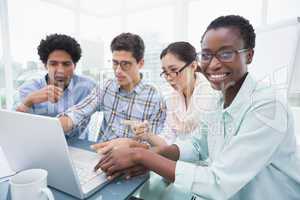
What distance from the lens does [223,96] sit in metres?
0.98

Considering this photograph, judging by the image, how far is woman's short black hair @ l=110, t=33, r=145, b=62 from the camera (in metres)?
1.43

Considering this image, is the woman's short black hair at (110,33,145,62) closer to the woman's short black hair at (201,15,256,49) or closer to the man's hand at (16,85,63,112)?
the man's hand at (16,85,63,112)

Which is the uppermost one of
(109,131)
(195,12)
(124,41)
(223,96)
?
(195,12)

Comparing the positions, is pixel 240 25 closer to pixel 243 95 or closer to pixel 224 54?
pixel 224 54

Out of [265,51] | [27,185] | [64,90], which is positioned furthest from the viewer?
[265,51]

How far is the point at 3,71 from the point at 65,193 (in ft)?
7.89

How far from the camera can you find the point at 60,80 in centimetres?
154

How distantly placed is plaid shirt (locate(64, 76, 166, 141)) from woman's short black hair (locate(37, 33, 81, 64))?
1.13 feet

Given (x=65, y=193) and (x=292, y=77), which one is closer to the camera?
(x=65, y=193)

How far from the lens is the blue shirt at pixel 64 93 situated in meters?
1.47

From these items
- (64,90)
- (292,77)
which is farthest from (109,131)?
(292,77)

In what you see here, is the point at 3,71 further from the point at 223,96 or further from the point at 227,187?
the point at 227,187

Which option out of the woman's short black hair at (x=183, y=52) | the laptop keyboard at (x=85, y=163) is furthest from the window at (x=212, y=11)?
the laptop keyboard at (x=85, y=163)

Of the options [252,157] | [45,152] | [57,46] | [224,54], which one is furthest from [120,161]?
[57,46]
